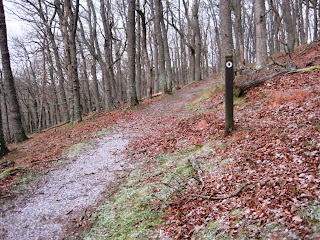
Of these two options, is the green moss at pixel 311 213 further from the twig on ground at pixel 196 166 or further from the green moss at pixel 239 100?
the green moss at pixel 239 100

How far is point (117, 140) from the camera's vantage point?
9484 mm

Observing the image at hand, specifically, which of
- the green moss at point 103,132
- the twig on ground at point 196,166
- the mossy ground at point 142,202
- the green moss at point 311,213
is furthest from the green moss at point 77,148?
the green moss at point 311,213

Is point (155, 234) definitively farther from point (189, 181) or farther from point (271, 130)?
point (271, 130)

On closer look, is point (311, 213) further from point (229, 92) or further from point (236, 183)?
point (229, 92)

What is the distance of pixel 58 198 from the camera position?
5395mm

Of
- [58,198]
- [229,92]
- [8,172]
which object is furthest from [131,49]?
[58,198]

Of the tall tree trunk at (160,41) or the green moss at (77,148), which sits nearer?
the green moss at (77,148)

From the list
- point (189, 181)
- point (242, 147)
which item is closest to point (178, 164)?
point (189, 181)

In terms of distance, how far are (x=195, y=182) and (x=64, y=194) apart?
3271 millimetres

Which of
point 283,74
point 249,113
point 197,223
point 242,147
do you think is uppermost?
point 283,74

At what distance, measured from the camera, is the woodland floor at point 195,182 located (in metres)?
3.11

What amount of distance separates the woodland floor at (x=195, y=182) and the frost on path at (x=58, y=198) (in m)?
0.02

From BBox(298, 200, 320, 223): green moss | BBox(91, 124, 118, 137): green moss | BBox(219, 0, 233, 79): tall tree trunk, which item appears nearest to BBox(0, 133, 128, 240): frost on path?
BBox(91, 124, 118, 137): green moss

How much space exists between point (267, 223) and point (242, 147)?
2.52m
